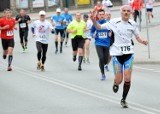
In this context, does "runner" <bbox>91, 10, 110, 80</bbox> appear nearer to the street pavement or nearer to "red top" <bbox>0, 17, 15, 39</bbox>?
the street pavement

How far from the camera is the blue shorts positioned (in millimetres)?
11287

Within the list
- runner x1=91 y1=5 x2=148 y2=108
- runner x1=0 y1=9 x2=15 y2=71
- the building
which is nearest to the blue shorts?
runner x1=91 y1=5 x2=148 y2=108

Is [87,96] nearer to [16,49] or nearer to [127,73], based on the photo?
[127,73]

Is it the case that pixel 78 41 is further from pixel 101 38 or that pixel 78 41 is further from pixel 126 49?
pixel 126 49

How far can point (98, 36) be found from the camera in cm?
1600

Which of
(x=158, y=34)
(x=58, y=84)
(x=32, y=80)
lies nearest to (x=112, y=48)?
(x=58, y=84)

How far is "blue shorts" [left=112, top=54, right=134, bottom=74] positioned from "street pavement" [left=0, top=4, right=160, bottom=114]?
745 millimetres

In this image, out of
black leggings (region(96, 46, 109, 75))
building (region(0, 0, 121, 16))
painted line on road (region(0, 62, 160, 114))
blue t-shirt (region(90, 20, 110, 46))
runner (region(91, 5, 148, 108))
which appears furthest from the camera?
building (region(0, 0, 121, 16))

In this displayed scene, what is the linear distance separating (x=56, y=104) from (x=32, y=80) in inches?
172

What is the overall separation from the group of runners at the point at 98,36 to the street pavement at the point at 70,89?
1.49 feet

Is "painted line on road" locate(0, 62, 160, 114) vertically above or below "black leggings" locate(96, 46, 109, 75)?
below

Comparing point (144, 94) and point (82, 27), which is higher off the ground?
point (82, 27)

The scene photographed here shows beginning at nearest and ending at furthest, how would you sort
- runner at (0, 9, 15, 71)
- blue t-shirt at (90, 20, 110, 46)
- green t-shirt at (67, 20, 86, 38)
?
blue t-shirt at (90, 20, 110, 46) < runner at (0, 9, 15, 71) < green t-shirt at (67, 20, 86, 38)

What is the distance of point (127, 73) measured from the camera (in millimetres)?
11117
